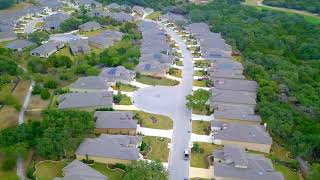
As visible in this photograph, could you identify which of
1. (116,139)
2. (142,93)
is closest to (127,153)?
(116,139)

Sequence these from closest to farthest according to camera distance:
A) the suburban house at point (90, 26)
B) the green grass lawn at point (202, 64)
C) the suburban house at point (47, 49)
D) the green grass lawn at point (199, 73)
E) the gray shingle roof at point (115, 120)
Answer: the gray shingle roof at point (115, 120), the green grass lawn at point (199, 73), the green grass lawn at point (202, 64), the suburban house at point (47, 49), the suburban house at point (90, 26)

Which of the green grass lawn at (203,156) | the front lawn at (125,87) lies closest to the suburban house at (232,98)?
the green grass lawn at (203,156)

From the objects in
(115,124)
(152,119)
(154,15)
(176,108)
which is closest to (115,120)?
(115,124)

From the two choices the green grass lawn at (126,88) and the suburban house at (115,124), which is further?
the green grass lawn at (126,88)

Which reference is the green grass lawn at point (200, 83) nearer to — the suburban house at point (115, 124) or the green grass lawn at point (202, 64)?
the green grass lawn at point (202, 64)

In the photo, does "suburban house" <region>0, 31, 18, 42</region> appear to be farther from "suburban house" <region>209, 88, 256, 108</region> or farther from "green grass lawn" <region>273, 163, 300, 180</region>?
"green grass lawn" <region>273, 163, 300, 180</region>

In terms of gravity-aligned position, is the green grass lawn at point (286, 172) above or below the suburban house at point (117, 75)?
below

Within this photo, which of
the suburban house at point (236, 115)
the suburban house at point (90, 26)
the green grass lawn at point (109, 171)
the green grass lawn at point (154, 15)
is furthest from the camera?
the green grass lawn at point (154, 15)

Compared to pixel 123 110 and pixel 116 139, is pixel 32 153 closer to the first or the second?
pixel 116 139

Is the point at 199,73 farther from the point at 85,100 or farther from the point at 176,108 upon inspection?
the point at 85,100
